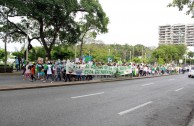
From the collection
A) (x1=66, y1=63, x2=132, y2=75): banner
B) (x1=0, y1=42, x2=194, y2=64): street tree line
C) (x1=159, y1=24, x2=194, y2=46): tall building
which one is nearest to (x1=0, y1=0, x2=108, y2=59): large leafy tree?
(x1=0, y1=42, x2=194, y2=64): street tree line

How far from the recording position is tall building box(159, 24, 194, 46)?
180m

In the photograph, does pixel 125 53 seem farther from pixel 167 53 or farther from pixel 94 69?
A: pixel 94 69

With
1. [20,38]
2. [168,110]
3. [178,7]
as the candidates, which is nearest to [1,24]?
[20,38]

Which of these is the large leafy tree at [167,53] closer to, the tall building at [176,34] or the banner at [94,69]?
the banner at [94,69]

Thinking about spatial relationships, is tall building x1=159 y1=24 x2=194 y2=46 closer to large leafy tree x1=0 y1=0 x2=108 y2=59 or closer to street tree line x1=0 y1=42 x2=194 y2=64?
street tree line x1=0 y1=42 x2=194 y2=64

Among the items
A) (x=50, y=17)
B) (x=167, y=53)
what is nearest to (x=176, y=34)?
(x=167, y=53)

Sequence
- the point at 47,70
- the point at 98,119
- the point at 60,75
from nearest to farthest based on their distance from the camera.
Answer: the point at 98,119 → the point at 47,70 → the point at 60,75

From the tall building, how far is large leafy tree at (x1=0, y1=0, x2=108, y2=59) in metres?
154

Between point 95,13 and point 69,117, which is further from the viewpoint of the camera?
point 95,13

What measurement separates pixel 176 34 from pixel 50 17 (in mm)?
169402

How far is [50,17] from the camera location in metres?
30.1

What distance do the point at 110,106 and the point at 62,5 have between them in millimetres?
21651

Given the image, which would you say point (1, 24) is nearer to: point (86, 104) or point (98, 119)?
point (86, 104)

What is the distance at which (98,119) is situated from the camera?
23.8 ft
